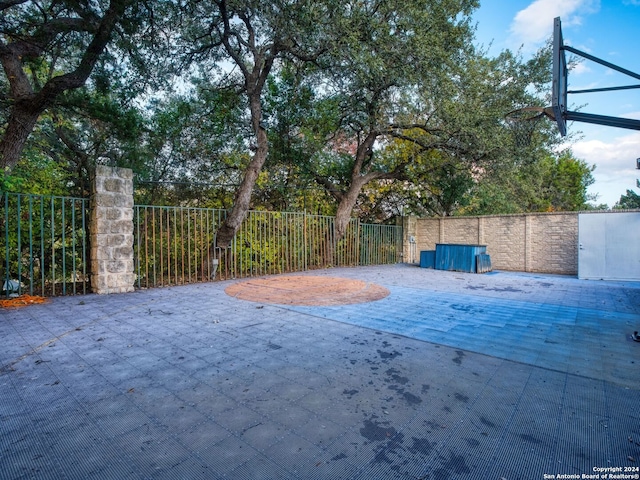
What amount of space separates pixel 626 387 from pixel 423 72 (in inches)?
288

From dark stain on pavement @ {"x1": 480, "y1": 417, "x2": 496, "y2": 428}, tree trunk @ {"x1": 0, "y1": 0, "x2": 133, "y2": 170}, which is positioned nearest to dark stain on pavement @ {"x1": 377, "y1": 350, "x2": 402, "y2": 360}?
dark stain on pavement @ {"x1": 480, "y1": 417, "x2": 496, "y2": 428}

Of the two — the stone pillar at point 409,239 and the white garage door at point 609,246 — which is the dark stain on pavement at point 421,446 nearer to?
the white garage door at point 609,246

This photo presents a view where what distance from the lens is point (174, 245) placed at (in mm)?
6828

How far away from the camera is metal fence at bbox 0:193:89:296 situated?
4.96 meters

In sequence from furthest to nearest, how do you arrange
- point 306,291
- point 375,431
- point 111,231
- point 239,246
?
point 239,246 → point 306,291 → point 111,231 → point 375,431

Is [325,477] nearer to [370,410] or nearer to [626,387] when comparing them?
[370,410]

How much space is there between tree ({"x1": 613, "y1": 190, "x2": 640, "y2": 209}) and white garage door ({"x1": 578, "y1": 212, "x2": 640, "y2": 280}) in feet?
53.0

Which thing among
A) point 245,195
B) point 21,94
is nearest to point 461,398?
point 245,195

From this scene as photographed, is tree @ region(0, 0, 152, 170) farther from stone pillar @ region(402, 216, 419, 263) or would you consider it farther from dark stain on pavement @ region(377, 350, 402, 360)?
stone pillar @ region(402, 216, 419, 263)

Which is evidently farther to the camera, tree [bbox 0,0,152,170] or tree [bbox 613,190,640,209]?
tree [bbox 613,190,640,209]

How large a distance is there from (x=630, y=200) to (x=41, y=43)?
103ft

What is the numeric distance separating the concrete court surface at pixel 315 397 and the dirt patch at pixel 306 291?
1138mm

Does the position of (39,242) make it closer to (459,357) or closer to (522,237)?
Result: (459,357)

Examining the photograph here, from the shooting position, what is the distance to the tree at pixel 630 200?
1978 cm
